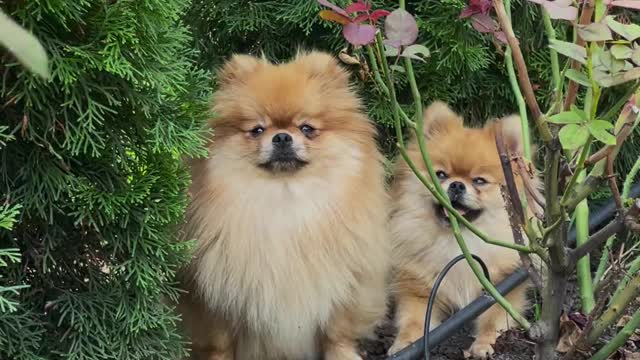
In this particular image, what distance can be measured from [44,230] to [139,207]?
0.70 ft

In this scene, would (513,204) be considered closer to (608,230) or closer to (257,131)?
(608,230)

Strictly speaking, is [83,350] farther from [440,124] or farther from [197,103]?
[440,124]

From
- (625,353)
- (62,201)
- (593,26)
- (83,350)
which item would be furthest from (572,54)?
(83,350)

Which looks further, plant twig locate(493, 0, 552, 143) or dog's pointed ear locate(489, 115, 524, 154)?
dog's pointed ear locate(489, 115, 524, 154)

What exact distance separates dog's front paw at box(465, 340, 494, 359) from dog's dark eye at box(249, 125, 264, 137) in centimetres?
101

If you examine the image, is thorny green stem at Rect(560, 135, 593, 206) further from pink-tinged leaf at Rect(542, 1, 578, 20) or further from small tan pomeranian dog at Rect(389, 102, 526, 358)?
small tan pomeranian dog at Rect(389, 102, 526, 358)

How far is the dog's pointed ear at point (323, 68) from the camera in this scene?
216 centimetres

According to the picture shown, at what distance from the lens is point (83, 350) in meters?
1.62

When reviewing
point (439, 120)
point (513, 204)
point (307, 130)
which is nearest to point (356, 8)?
point (513, 204)

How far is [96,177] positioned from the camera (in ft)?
5.27

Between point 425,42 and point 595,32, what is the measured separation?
5.16 ft

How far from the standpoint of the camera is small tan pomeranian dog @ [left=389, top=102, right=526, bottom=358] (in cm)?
237

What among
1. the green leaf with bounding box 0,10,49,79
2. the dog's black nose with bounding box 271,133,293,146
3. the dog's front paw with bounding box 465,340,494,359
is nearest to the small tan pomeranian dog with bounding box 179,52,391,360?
the dog's black nose with bounding box 271,133,293,146

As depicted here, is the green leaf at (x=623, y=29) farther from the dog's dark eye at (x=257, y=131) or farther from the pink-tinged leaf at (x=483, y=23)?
the dog's dark eye at (x=257, y=131)
